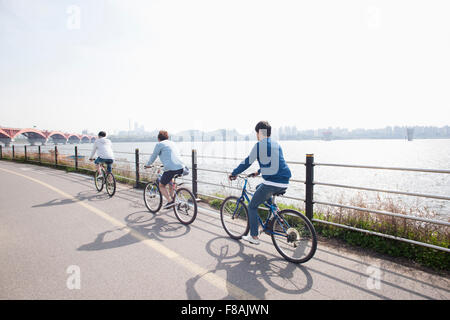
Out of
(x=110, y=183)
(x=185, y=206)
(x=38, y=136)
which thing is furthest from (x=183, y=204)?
(x=38, y=136)

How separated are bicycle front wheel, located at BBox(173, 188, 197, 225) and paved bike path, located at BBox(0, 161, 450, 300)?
16 centimetres

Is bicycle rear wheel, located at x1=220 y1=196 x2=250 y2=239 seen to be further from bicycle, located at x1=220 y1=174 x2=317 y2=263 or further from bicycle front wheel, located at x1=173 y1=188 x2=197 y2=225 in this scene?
bicycle front wheel, located at x1=173 y1=188 x2=197 y2=225

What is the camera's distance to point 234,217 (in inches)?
193

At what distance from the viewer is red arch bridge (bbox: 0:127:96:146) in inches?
2289

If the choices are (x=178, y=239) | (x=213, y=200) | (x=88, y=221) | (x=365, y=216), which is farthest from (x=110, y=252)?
(x=365, y=216)

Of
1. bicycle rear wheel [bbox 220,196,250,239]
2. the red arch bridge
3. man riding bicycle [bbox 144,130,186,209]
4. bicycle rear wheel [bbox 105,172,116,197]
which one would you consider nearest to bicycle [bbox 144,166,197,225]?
man riding bicycle [bbox 144,130,186,209]

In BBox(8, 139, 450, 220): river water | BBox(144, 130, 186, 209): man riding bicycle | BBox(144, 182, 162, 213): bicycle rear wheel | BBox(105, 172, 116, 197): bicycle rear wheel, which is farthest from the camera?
BBox(8, 139, 450, 220): river water

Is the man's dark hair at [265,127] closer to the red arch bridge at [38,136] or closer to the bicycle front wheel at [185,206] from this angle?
the bicycle front wheel at [185,206]

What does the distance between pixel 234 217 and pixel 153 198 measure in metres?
2.43

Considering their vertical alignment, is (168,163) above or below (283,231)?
above

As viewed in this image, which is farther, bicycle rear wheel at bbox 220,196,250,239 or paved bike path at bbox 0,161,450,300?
bicycle rear wheel at bbox 220,196,250,239

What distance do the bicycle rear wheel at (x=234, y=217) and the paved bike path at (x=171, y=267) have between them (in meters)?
0.20

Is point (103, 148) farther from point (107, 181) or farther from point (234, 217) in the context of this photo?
point (234, 217)

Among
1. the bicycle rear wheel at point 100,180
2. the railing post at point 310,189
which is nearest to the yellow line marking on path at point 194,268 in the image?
the railing post at point 310,189
